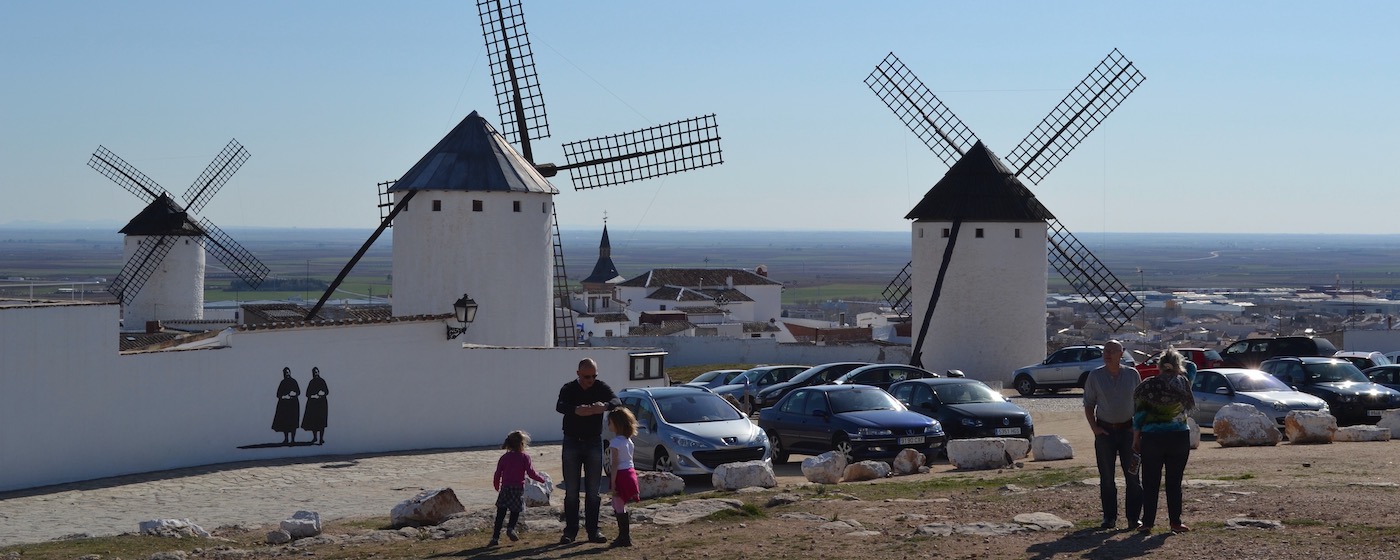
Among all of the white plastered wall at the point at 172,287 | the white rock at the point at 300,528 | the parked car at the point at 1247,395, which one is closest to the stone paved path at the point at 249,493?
the white rock at the point at 300,528

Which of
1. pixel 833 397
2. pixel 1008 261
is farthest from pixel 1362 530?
pixel 1008 261

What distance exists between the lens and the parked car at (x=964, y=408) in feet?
72.5

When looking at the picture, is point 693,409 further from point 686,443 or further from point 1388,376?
point 1388,376

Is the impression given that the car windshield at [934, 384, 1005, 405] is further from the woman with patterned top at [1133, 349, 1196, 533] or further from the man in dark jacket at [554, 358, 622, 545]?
the man in dark jacket at [554, 358, 622, 545]

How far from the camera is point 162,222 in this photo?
59.5 metres

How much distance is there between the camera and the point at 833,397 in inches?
843

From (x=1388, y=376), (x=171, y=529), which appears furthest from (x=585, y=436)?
(x=1388, y=376)

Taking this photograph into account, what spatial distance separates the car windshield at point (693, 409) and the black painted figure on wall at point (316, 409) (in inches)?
276

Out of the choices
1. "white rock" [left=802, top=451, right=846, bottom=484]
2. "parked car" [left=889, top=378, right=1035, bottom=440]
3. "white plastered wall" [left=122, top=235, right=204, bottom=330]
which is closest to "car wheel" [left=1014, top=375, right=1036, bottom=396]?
"parked car" [left=889, top=378, right=1035, bottom=440]

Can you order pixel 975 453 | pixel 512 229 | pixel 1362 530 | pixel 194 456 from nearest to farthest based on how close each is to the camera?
pixel 1362 530 → pixel 975 453 → pixel 194 456 → pixel 512 229

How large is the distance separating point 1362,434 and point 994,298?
19821 millimetres

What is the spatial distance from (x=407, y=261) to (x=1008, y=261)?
16.8m

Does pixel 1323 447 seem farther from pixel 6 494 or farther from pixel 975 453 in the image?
pixel 6 494

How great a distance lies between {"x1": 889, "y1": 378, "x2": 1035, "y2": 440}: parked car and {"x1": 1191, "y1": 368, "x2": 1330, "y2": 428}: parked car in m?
3.15
